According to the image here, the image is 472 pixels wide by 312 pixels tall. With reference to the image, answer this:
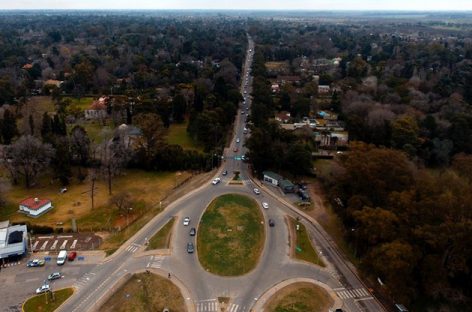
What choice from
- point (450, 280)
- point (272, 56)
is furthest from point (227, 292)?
point (272, 56)

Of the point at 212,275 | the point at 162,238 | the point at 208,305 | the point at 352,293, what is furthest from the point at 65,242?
the point at 352,293

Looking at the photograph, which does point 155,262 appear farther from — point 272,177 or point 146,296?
point 272,177

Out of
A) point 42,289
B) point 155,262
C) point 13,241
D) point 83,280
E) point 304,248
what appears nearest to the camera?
point 42,289

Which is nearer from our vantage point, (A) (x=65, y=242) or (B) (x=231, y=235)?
(A) (x=65, y=242)

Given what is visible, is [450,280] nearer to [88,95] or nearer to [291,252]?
[291,252]

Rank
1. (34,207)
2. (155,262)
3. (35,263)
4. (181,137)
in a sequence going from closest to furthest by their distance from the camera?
1. (35,263)
2. (155,262)
3. (34,207)
4. (181,137)

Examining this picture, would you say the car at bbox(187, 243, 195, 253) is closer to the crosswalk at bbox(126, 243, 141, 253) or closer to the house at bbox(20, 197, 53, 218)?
the crosswalk at bbox(126, 243, 141, 253)
